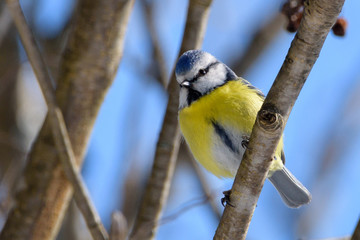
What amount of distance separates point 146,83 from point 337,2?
2.40m

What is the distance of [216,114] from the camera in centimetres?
236

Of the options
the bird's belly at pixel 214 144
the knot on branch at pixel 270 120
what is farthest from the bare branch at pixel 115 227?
the bird's belly at pixel 214 144

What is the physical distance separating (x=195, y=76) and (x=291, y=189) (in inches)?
31.6

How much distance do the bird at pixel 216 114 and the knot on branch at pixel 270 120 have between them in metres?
0.71

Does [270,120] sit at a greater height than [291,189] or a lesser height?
greater

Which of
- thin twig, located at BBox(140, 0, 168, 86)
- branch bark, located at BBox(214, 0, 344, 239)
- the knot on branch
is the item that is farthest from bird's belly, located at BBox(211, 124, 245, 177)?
thin twig, located at BBox(140, 0, 168, 86)

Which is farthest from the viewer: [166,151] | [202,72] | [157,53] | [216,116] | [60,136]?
[157,53]

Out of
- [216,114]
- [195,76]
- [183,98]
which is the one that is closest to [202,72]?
[195,76]

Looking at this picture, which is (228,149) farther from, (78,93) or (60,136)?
(78,93)

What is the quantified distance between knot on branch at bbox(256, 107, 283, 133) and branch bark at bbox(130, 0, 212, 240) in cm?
118

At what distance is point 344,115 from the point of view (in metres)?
4.73

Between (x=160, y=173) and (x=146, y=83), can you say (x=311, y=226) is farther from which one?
(x=160, y=173)

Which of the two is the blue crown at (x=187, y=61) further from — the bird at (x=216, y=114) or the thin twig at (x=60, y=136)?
the thin twig at (x=60, y=136)

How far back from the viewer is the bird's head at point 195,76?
8.16 feet
